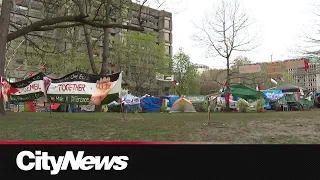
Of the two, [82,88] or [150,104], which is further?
[150,104]

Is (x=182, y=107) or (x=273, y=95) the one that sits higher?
(x=273, y=95)

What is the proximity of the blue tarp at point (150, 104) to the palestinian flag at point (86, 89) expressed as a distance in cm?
1737

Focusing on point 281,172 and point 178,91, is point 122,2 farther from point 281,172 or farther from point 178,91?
point 178,91

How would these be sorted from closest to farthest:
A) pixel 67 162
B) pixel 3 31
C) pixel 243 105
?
pixel 67 162, pixel 3 31, pixel 243 105

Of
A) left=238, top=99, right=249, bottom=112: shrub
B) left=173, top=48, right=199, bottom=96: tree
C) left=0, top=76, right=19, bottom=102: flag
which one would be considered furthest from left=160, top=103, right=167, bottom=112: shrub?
left=173, top=48, right=199, bottom=96: tree

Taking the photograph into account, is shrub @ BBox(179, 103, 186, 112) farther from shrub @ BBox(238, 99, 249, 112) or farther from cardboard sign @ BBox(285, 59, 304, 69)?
cardboard sign @ BBox(285, 59, 304, 69)

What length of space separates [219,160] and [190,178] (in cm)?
43

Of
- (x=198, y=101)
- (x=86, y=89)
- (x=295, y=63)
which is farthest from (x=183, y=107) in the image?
(x=86, y=89)

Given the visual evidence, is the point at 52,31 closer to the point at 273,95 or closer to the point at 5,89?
the point at 5,89

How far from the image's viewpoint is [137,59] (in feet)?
177

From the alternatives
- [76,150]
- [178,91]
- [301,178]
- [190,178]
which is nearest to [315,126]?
[301,178]

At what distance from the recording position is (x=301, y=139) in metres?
8.39

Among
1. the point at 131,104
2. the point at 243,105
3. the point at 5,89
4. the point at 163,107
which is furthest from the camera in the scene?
the point at 163,107

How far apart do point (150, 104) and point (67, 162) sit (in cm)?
2784
